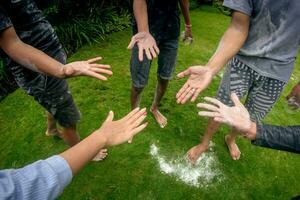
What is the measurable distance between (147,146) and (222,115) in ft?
5.10

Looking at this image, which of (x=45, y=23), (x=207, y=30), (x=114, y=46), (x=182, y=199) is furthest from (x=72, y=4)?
(x=182, y=199)

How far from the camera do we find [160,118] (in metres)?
3.55

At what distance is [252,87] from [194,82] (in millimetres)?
713

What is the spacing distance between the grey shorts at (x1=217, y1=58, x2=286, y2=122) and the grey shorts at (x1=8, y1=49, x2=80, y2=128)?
128 centimetres

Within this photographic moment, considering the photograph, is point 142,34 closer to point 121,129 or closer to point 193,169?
point 121,129

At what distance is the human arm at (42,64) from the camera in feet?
6.43

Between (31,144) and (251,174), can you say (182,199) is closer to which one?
(251,174)

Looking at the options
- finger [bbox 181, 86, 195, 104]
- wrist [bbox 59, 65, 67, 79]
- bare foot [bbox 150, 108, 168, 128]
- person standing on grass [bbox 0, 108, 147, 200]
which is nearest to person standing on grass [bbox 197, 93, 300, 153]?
finger [bbox 181, 86, 195, 104]

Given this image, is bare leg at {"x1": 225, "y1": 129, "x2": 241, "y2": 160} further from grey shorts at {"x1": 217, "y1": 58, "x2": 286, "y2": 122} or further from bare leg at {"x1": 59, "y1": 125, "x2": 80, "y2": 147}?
bare leg at {"x1": 59, "y1": 125, "x2": 80, "y2": 147}

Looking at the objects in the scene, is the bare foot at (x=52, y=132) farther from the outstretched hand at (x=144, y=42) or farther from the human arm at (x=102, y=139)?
the human arm at (x=102, y=139)

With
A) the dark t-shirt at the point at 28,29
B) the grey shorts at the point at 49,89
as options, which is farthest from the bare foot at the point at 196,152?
the dark t-shirt at the point at 28,29

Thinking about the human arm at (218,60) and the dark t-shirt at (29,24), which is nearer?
the dark t-shirt at (29,24)

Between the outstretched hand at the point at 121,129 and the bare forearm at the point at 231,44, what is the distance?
2.53ft

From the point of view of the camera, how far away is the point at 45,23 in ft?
7.48
